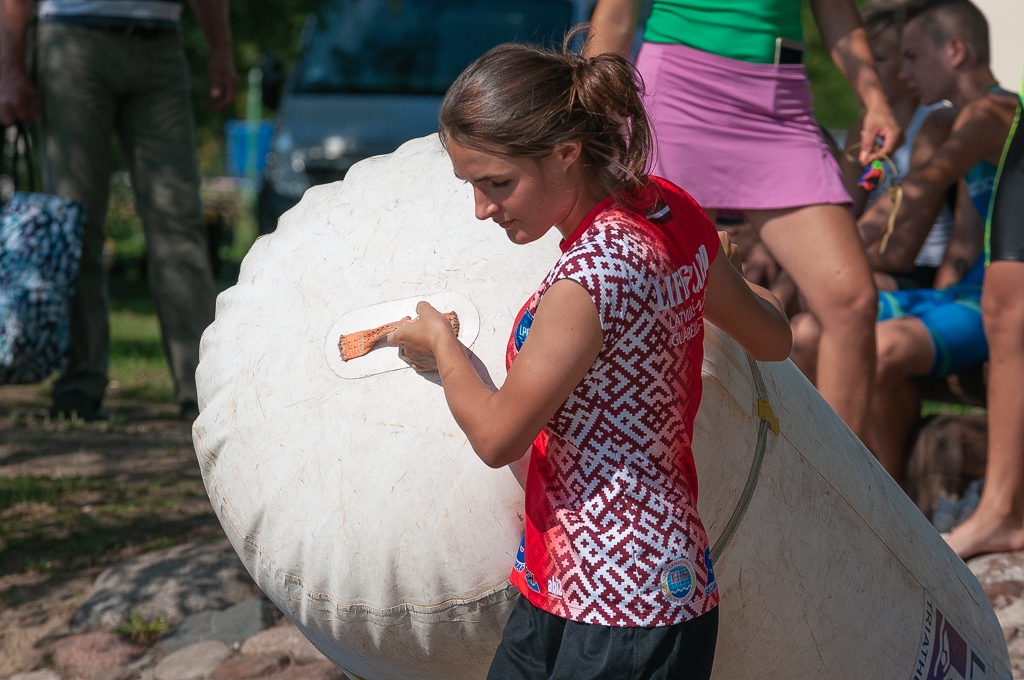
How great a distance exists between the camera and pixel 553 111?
1757 mm

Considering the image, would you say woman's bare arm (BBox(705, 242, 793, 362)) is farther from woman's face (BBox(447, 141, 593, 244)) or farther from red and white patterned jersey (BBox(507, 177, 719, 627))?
woman's face (BBox(447, 141, 593, 244))

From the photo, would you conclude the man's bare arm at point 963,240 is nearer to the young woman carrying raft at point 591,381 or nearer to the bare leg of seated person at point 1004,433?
the bare leg of seated person at point 1004,433

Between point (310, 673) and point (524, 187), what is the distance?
1804mm

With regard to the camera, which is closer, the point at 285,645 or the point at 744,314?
the point at 744,314

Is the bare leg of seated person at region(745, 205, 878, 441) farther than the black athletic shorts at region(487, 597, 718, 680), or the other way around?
the bare leg of seated person at region(745, 205, 878, 441)

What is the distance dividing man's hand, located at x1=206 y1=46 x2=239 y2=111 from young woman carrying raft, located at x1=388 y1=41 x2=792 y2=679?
3.88 m

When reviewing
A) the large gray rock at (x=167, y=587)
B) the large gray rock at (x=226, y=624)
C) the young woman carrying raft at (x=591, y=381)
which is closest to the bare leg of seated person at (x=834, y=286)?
the young woman carrying raft at (x=591, y=381)

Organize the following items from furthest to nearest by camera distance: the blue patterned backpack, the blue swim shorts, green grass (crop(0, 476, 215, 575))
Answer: the blue patterned backpack < the blue swim shorts < green grass (crop(0, 476, 215, 575))

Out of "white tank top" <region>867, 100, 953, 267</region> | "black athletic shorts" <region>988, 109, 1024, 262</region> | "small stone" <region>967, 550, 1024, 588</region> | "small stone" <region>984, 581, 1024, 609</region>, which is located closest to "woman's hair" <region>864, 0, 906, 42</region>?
"white tank top" <region>867, 100, 953, 267</region>

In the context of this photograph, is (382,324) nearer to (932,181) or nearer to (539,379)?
(539,379)

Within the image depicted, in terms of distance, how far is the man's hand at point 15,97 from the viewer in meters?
4.83

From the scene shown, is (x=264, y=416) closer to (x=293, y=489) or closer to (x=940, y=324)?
(x=293, y=489)

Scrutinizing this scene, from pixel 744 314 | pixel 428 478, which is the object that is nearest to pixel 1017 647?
pixel 744 314

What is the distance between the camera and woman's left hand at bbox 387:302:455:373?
1904 mm
